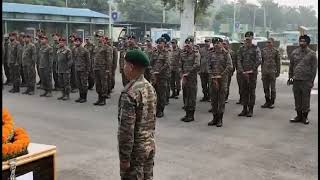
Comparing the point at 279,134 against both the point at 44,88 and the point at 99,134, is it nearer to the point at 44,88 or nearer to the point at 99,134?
the point at 99,134

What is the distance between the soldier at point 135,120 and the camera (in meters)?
3.71

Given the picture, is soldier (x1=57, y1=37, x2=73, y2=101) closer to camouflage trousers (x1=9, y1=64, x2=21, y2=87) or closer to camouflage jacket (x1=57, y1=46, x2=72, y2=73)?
camouflage jacket (x1=57, y1=46, x2=72, y2=73)

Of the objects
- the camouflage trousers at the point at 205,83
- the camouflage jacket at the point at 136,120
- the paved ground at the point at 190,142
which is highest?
the camouflage jacket at the point at 136,120

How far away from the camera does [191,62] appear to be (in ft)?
30.7

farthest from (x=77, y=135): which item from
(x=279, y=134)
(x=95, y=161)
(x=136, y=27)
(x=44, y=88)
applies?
(x=136, y=27)

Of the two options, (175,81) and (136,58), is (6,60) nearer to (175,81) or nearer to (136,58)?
Answer: (175,81)

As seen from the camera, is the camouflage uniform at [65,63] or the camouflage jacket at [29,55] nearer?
the camouflage uniform at [65,63]

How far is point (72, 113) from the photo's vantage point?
1005 cm

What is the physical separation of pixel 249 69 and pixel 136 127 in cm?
651

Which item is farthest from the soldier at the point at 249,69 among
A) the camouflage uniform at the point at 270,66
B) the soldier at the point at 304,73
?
the soldier at the point at 304,73

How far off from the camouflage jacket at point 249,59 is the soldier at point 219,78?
1123 mm

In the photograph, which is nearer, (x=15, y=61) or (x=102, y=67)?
(x=102, y=67)

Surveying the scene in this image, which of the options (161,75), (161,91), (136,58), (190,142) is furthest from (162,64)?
(136,58)

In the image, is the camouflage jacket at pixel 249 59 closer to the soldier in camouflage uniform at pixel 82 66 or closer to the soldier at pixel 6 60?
the soldier in camouflage uniform at pixel 82 66
